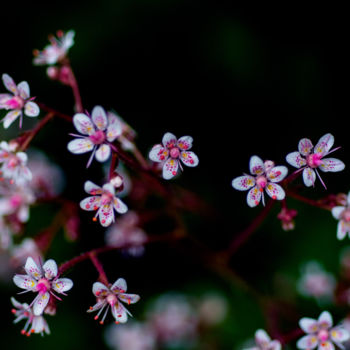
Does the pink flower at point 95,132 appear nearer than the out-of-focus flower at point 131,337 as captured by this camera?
Yes

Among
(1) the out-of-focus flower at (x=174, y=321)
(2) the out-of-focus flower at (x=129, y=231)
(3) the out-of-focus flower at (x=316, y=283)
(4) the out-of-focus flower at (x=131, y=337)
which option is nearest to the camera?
(2) the out-of-focus flower at (x=129, y=231)

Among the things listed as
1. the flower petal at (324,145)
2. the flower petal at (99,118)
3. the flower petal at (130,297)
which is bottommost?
the flower petal at (130,297)

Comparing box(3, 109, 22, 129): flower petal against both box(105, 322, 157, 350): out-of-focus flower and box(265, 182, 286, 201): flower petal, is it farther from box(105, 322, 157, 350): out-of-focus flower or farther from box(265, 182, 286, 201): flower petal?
box(105, 322, 157, 350): out-of-focus flower

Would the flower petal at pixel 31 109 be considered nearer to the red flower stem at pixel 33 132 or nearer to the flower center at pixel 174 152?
the red flower stem at pixel 33 132

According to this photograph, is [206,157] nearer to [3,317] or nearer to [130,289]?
[130,289]

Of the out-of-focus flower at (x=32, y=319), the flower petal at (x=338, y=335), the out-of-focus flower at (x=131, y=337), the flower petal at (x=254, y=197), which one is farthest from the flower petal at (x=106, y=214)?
the out-of-focus flower at (x=131, y=337)

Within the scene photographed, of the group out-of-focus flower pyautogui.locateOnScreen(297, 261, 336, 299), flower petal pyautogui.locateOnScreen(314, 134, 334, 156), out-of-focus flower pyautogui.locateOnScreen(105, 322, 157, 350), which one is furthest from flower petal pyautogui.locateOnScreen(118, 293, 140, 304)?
out-of-focus flower pyautogui.locateOnScreen(297, 261, 336, 299)

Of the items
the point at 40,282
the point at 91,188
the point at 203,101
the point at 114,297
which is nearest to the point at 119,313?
the point at 114,297
